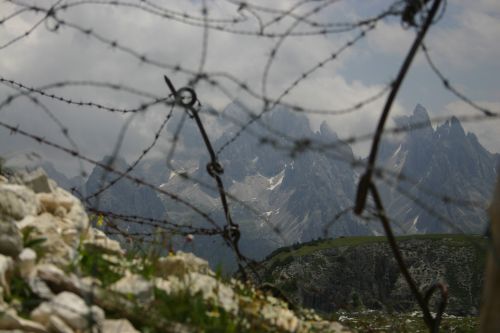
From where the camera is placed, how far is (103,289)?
16.2 feet

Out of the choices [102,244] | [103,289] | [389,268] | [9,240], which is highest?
[389,268]

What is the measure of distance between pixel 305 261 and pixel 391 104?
183898mm

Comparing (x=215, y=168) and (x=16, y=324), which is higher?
(x=215, y=168)

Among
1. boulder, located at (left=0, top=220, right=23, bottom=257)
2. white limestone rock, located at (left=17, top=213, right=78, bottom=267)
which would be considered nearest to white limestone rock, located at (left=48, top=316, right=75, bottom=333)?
white limestone rock, located at (left=17, top=213, right=78, bottom=267)

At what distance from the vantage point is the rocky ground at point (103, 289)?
14.9 feet

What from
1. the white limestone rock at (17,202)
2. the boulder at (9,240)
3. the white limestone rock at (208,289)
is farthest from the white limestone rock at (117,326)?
the white limestone rock at (17,202)

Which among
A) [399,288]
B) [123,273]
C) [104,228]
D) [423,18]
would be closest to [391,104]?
[423,18]

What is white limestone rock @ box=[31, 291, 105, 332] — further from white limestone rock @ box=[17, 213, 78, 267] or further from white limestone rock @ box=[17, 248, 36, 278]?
white limestone rock @ box=[17, 213, 78, 267]

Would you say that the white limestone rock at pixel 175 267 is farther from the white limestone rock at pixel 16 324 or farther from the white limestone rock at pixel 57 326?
the white limestone rock at pixel 16 324

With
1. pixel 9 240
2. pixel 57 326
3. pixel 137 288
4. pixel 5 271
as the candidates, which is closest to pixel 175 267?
pixel 137 288

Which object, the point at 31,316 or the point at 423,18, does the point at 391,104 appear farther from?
the point at 31,316

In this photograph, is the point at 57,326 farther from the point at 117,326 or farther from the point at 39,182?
the point at 39,182

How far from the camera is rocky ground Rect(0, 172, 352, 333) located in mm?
4531

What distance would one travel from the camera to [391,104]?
4551 millimetres
